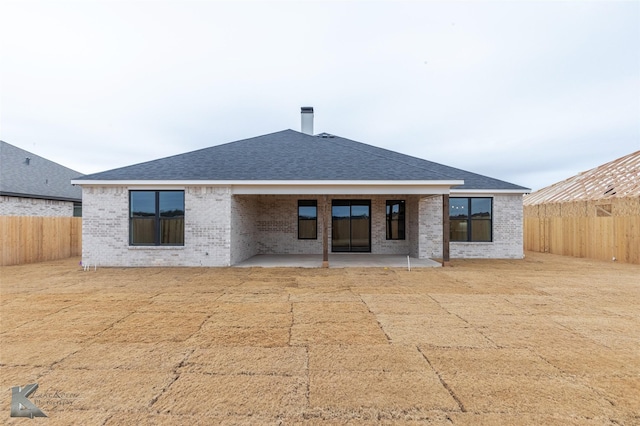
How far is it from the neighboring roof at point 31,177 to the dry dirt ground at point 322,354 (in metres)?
11.0

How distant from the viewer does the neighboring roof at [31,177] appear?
1581 centimetres

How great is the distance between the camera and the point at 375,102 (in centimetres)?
2120

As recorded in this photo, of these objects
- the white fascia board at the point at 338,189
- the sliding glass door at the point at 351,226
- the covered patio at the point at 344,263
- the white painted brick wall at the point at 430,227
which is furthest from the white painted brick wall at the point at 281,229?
the white painted brick wall at the point at 430,227

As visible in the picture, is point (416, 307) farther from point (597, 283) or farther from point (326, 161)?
point (326, 161)

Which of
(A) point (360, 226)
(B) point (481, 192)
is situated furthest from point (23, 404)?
(B) point (481, 192)

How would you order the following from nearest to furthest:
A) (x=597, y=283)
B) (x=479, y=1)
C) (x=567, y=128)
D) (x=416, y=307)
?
(x=416, y=307) → (x=597, y=283) → (x=479, y=1) → (x=567, y=128)

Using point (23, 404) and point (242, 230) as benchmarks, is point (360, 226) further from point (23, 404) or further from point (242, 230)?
point (23, 404)

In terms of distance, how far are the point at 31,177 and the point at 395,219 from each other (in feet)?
66.3

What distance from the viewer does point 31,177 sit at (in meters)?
17.7

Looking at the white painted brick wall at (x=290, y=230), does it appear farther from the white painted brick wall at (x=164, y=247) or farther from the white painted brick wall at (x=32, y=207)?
the white painted brick wall at (x=32, y=207)

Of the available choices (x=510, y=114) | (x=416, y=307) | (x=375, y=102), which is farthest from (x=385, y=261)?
(x=510, y=114)

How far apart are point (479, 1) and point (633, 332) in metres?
11.7

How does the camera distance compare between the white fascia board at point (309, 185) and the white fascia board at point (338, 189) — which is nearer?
the white fascia board at point (309, 185)

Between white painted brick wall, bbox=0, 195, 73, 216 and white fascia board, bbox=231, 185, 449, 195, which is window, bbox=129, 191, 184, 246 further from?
white painted brick wall, bbox=0, 195, 73, 216
